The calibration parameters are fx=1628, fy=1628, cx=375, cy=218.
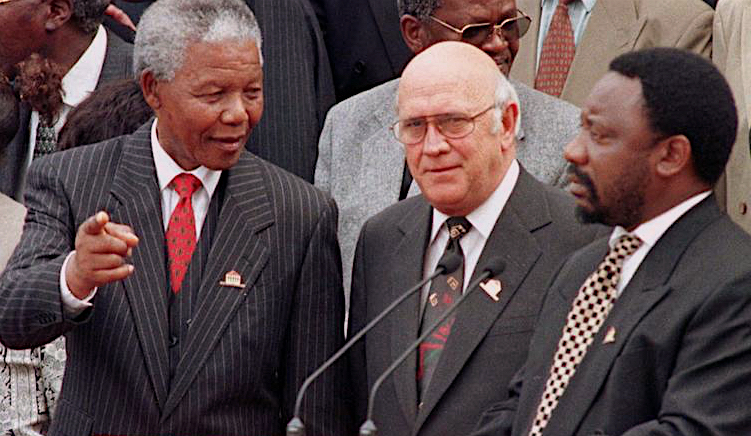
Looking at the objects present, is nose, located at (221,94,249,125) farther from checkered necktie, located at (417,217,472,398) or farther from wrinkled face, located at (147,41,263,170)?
checkered necktie, located at (417,217,472,398)

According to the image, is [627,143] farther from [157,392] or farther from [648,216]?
[157,392]

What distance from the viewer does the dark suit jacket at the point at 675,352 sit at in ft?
12.4

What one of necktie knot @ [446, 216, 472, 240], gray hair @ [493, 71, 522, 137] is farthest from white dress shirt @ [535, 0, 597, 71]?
necktie knot @ [446, 216, 472, 240]

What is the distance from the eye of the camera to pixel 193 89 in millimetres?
4973

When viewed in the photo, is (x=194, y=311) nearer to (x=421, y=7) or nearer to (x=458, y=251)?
(x=458, y=251)

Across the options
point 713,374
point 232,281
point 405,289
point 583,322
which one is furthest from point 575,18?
point 713,374

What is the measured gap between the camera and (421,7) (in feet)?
18.7

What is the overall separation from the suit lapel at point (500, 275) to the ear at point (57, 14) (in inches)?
90.4

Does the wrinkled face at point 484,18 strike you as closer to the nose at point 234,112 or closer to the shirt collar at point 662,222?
the nose at point 234,112

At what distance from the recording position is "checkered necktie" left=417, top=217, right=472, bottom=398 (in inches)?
187

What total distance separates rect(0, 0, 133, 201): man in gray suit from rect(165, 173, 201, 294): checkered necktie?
145cm

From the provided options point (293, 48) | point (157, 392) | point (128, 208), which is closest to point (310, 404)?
point (157, 392)

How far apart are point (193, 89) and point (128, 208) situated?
0.41m

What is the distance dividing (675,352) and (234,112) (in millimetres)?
1681
